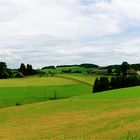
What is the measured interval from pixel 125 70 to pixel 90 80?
26069mm

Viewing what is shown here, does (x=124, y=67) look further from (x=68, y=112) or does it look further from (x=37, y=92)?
(x=68, y=112)

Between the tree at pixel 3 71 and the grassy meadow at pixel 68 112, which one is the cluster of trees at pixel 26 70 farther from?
the grassy meadow at pixel 68 112

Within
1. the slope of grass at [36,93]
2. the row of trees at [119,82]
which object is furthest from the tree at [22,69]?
the row of trees at [119,82]

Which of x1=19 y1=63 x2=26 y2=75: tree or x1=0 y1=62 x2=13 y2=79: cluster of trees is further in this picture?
x1=19 y1=63 x2=26 y2=75: tree

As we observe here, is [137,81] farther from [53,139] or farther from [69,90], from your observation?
[53,139]

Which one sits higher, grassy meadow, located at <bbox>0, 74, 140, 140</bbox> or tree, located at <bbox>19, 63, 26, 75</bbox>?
tree, located at <bbox>19, 63, 26, 75</bbox>

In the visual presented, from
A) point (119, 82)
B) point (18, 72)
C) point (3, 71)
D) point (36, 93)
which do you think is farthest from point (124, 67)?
point (36, 93)

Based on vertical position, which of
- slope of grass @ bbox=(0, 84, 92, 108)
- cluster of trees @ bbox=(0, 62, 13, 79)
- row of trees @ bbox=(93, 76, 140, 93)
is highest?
cluster of trees @ bbox=(0, 62, 13, 79)

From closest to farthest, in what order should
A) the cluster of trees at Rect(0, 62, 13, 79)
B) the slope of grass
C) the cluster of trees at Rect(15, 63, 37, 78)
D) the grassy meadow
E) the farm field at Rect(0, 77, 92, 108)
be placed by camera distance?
the grassy meadow → the slope of grass → the farm field at Rect(0, 77, 92, 108) → the cluster of trees at Rect(0, 62, 13, 79) → the cluster of trees at Rect(15, 63, 37, 78)

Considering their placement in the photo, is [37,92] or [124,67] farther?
[124,67]

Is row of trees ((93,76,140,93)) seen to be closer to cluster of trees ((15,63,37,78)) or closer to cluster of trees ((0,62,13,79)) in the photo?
cluster of trees ((0,62,13,79))

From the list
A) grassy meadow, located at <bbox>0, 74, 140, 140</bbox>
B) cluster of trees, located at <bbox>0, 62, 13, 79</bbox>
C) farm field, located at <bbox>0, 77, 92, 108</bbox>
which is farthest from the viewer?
cluster of trees, located at <bbox>0, 62, 13, 79</bbox>

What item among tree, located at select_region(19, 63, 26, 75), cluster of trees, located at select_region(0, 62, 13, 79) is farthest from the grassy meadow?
tree, located at select_region(19, 63, 26, 75)

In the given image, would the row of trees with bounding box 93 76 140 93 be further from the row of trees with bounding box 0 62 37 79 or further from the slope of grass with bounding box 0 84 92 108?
the row of trees with bounding box 0 62 37 79
